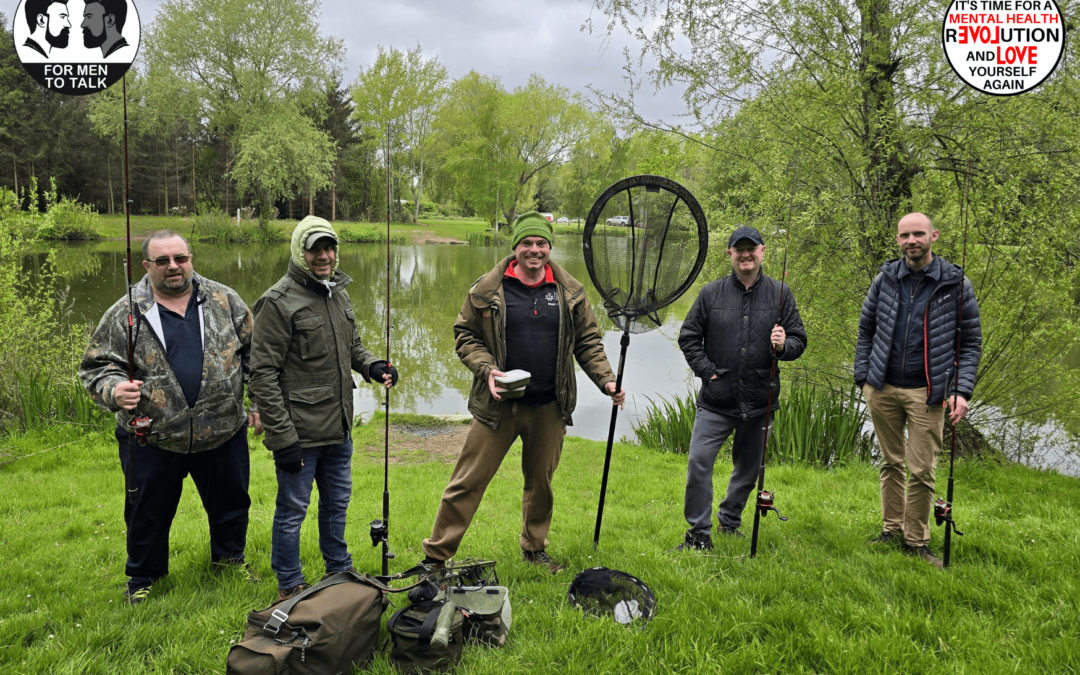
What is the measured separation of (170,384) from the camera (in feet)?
11.1

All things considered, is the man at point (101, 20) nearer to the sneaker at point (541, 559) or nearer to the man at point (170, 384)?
the man at point (170, 384)

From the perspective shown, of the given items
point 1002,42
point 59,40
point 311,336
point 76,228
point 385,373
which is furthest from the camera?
point 76,228

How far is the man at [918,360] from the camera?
386 centimetres

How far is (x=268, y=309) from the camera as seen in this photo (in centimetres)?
324

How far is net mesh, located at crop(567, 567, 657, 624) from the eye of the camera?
3.19 metres

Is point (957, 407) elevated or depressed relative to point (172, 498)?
elevated

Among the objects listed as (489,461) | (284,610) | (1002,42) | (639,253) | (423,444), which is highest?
(1002,42)

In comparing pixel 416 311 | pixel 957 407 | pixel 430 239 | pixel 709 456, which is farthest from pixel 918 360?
pixel 430 239

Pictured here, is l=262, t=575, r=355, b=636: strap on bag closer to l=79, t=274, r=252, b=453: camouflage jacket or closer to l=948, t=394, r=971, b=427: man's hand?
l=79, t=274, r=252, b=453: camouflage jacket

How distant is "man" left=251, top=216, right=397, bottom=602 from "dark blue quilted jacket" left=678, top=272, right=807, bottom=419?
216 cm

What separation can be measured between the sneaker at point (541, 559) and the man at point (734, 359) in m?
0.89

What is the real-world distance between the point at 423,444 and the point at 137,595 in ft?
18.1

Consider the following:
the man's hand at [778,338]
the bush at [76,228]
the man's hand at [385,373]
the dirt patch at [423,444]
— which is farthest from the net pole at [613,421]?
the bush at [76,228]

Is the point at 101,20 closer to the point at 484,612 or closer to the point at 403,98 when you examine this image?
the point at 484,612
